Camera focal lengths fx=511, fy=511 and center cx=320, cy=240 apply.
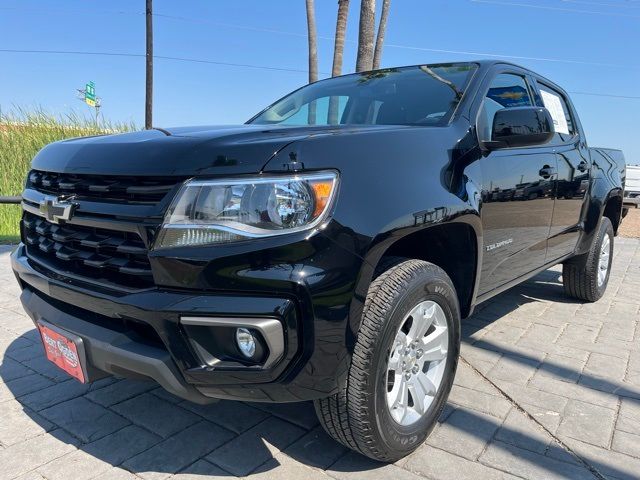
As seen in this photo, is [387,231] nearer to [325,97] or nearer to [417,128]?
[417,128]

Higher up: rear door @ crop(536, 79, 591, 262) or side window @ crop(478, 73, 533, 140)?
side window @ crop(478, 73, 533, 140)

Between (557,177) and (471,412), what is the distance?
68.7 inches

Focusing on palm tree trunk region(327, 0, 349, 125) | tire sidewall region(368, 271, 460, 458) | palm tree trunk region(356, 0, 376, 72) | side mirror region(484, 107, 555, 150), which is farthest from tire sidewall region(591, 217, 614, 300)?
palm tree trunk region(327, 0, 349, 125)

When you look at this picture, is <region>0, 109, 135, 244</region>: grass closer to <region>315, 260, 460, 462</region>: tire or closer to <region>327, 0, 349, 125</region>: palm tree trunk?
<region>327, 0, 349, 125</region>: palm tree trunk

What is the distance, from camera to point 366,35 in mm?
9328

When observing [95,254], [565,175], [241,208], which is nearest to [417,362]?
[241,208]

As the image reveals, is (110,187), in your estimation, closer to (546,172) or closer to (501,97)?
(501,97)

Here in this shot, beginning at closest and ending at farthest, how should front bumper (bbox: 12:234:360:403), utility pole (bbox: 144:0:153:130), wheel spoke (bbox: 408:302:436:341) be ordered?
front bumper (bbox: 12:234:360:403), wheel spoke (bbox: 408:302:436:341), utility pole (bbox: 144:0:153:130)

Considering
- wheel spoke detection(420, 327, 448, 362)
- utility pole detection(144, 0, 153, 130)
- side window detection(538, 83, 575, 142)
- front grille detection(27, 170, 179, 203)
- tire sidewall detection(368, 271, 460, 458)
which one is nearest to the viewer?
front grille detection(27, 170, 179, 203)

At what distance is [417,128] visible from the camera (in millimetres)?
2277

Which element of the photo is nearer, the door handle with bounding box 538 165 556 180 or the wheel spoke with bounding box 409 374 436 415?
the wheel spoke with bounding box 409 374 436 415

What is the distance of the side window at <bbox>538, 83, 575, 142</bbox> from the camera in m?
3.83

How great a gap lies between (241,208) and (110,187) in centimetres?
57

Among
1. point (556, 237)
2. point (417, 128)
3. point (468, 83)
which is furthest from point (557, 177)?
point (417, 128)
